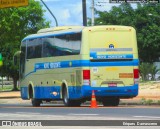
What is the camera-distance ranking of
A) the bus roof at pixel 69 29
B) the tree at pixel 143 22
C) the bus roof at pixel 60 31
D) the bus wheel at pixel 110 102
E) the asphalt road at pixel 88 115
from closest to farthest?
1. the asphalt road at pixel 88 115
2. the bus roof at pixel 69 29
3. the bus roof at pixel 60 31
4. the bus wheel at pixel 110 102
5. the tree at pixel 143 22

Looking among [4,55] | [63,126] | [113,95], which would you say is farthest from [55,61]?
[4,55]

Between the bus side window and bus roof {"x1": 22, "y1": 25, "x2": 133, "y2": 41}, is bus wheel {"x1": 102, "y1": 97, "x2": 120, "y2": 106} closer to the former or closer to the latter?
bus roof {"x1": 22, "y1": 25, "x2": 133, "y2": 41}

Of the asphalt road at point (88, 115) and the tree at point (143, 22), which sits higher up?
the tree at point (143, 22)

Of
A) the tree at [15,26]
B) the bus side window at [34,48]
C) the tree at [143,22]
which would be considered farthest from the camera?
the tree at [143,22]

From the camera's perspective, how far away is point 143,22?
262ft

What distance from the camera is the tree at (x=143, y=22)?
253 ft

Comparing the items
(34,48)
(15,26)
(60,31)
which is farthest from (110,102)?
(15,26)

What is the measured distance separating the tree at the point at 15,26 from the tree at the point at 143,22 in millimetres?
16878

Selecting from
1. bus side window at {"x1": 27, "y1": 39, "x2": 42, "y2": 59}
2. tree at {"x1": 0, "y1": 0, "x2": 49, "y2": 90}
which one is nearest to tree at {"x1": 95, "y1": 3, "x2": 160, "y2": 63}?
tree at {"x1": 0, "y1": 0, "x2": 49, "y2": 90}

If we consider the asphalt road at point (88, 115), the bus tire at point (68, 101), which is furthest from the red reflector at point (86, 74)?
the asphalt road at point (88, 115)

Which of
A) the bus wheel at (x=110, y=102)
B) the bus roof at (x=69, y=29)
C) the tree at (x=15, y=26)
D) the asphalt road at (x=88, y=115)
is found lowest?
the asphalt road at (x=88, y=115)

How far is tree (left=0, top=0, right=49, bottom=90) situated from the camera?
160 feet

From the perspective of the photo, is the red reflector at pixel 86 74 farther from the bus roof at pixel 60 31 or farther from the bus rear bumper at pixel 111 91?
the bus roof at pixel 60 31

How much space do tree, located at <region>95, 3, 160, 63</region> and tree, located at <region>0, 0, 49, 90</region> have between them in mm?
16878
